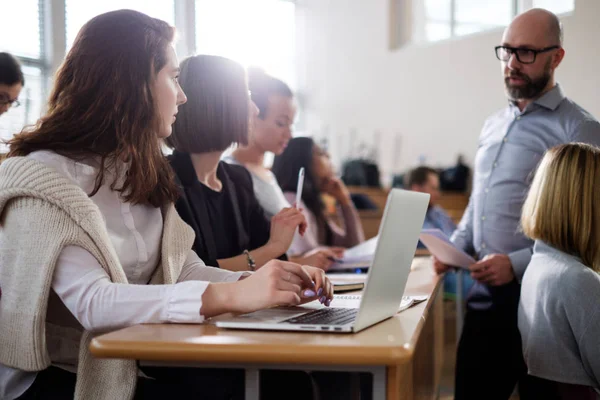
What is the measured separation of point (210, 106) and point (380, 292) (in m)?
0.91

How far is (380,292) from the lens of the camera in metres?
1.22

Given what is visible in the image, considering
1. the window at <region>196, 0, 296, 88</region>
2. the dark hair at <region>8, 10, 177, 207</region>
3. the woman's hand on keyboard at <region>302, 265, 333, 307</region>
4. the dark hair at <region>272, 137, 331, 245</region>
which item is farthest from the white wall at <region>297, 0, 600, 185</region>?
the dark hair at <region>8, 10, 177, 207</region>

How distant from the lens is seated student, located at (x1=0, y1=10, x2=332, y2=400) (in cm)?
124

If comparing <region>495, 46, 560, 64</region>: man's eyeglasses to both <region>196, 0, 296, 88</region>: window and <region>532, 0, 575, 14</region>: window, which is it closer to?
<region>532, 0, 575, 14</region>: window

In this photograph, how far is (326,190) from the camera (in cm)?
378

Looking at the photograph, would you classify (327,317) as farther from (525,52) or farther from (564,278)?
(525,52)

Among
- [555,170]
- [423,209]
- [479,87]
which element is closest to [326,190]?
[555,170]

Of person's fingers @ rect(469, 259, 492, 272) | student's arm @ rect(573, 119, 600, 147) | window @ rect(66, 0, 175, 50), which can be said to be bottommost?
person's fingers @ rect(469, 259, 492, 272)

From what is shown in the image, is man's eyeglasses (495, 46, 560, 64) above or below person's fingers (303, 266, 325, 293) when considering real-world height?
above

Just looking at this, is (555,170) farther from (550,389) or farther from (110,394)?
(110,394)

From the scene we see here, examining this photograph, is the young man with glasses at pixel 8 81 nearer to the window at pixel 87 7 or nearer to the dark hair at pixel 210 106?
the dark hair at pixel 210 106

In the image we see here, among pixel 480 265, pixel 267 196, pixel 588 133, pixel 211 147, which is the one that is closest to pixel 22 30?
pixel 267 196

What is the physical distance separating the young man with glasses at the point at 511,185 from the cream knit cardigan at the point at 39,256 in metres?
1.39

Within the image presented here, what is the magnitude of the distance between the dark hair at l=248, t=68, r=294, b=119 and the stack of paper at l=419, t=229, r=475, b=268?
2.80 ft
